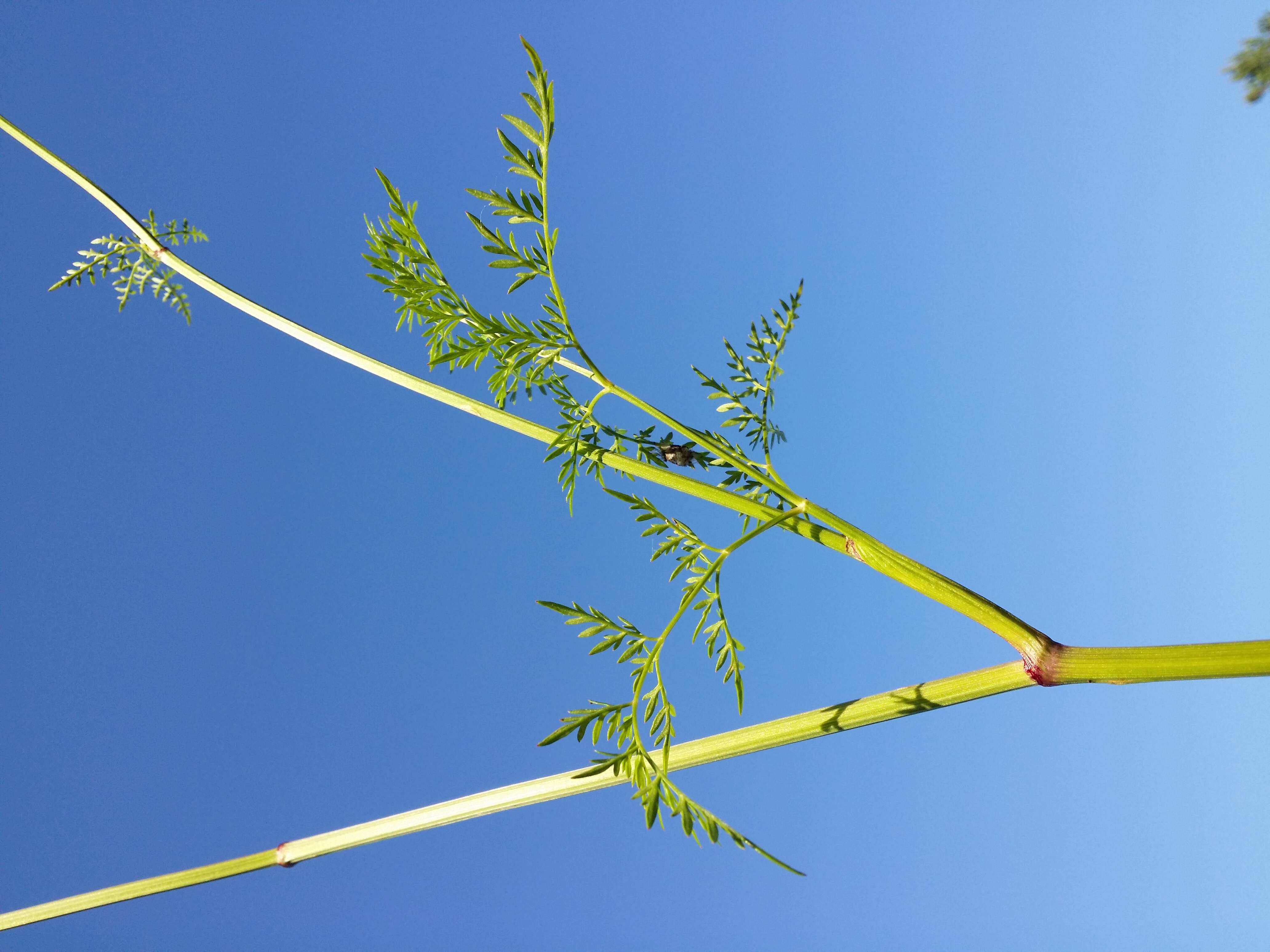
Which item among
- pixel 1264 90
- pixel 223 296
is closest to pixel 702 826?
pixel 223 296

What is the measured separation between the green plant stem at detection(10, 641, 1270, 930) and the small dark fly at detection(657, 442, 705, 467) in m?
0.53

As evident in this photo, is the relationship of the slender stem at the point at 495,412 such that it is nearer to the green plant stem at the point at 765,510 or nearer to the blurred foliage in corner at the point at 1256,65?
the green plant stem at the point at 765,510

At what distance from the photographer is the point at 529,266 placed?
1425mm

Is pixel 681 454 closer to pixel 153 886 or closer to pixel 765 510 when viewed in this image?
pixel 765 510

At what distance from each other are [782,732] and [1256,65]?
15384 mm

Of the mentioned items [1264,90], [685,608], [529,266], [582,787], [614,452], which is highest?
[1264,90]

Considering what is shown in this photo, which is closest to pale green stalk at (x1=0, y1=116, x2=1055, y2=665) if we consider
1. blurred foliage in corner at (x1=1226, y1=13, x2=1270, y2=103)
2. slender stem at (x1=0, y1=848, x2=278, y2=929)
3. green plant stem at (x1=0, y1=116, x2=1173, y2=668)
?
green plant stem at (x1=0, y1=116, x2=1173, y2=668)

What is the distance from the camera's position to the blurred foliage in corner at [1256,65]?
11359mm

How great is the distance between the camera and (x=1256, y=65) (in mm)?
11562

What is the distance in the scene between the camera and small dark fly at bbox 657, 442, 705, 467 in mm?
1537

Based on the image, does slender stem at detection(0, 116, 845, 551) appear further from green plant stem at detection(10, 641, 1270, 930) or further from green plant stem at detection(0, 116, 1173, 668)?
green plant stem at detection(10, 641, 1270, 930)

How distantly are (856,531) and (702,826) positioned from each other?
541 millimetres

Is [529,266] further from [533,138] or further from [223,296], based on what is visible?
[223,296]

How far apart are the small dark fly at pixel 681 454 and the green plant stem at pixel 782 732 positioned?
0.53 metres
